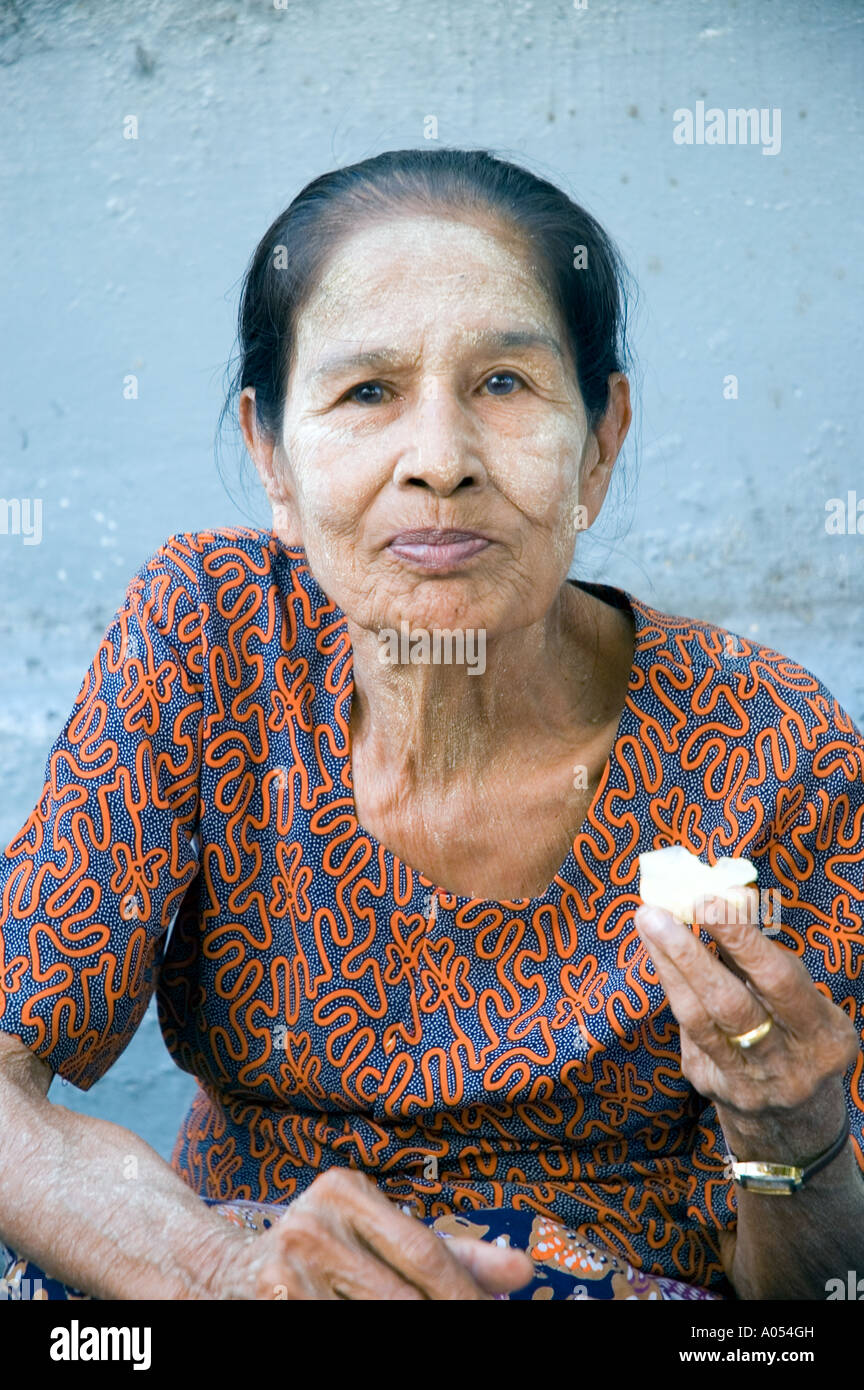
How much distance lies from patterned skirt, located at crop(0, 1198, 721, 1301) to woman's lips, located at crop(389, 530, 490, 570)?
807 millimetres

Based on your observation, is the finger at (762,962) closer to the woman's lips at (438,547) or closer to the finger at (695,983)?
the finger at (695,983)

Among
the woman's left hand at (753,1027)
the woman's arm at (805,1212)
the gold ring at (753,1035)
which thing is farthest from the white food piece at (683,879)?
the woman's arm at (805,1212)

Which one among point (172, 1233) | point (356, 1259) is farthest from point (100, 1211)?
point (356, 1259)

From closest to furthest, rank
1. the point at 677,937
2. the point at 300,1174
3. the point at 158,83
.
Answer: the point at 677,937 → the point at 300,1174 → the point at 158,83

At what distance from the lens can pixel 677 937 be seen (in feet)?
4.98

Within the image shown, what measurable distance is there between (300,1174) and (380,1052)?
23 cm

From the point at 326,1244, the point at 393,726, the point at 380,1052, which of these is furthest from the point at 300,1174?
the point at 393,726

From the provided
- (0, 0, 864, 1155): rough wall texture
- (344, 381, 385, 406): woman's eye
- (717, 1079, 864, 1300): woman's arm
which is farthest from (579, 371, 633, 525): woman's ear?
(0, 0, 864, 1155): rough wall texture

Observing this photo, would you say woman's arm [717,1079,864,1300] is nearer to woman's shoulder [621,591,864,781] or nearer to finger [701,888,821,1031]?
finger [701,888,821,1031]

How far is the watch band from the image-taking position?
173 cm

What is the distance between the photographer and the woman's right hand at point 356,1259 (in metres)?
1.54

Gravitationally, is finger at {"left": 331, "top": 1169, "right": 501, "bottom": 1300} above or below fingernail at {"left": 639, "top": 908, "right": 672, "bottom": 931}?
below

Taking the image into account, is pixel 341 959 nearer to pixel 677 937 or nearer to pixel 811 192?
pixel 677 937

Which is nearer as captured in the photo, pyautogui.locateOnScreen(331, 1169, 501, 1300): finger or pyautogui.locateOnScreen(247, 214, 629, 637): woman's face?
pyautogui.locateOnScreen(331, 1169, 501, 1300): finger
